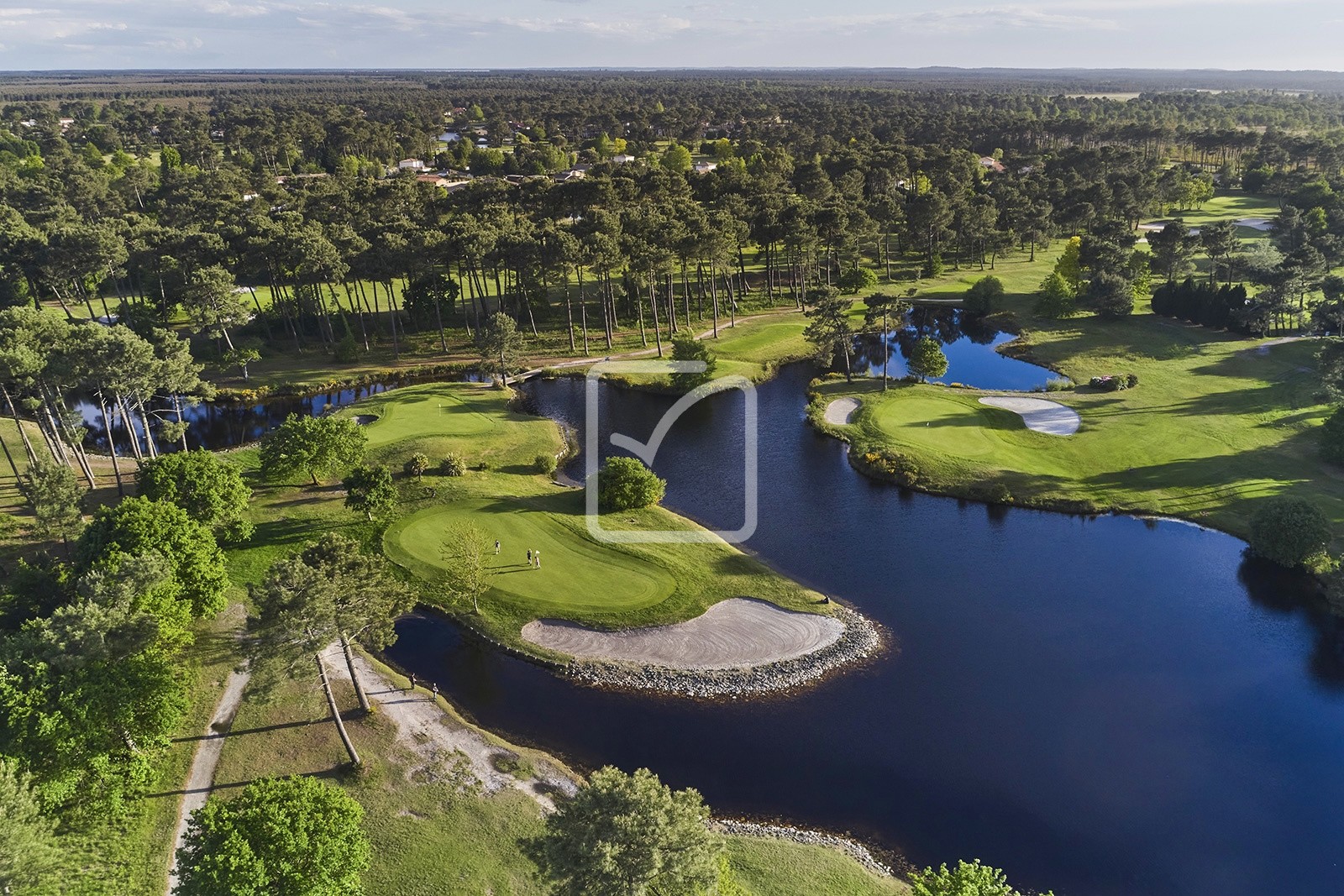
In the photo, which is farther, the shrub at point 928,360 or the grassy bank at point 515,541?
the shrub at point 928,360

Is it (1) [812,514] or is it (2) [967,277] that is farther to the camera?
(2) [967,277]

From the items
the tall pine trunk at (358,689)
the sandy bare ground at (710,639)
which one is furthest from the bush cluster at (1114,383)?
the tall pine trunk at (358,689)

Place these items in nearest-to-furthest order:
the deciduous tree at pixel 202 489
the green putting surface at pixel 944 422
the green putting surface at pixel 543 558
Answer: the green putting surface at pixel 543 558 < the deciduous tree at pixel 202 489 < the green putting surface at pixel 944 422

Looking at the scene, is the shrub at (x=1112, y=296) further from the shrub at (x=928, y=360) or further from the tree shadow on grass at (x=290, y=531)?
the tree shadow on grass at (x=290, y=531)

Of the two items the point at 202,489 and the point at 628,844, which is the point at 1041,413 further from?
the point at 202,489

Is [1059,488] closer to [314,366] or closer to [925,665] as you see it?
[925,665]

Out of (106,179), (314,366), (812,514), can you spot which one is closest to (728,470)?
(812,514)
